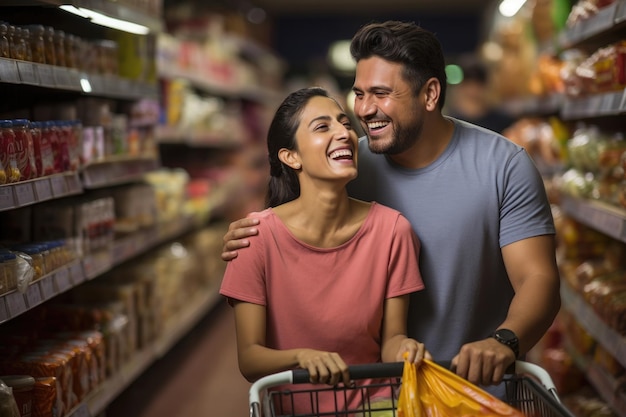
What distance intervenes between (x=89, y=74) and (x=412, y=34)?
5.28 feet

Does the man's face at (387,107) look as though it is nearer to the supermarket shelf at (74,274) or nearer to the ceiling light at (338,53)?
the supermarket shelf at (74,274)

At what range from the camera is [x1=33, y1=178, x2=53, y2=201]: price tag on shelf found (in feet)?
9.52

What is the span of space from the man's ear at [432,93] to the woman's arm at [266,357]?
2.53 ft

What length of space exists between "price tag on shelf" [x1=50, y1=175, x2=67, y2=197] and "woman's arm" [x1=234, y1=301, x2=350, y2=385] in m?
1.11

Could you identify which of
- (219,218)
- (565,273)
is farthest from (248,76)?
(565,273)

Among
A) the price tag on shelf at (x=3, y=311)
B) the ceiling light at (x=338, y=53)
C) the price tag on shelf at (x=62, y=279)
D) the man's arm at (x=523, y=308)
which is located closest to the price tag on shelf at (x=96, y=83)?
the price tag on shelf at (x=62, y=279)

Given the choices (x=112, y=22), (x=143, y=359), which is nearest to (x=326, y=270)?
(x=112, y=22)

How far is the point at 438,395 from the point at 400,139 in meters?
0.78

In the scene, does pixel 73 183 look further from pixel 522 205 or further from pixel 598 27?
pixel 598 27

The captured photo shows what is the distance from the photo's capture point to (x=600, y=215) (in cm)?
364

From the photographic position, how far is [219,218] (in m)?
8.22

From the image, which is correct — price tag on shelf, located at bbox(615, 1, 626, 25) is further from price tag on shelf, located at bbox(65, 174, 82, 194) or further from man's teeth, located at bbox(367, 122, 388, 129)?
price tag on shelf, located at bbox(65, 174, 82, 194)

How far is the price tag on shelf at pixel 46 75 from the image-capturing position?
117 inches

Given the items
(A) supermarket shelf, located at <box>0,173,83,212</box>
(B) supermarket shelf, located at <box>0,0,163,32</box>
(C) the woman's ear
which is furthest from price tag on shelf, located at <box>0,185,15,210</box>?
(C) the woman's ear
